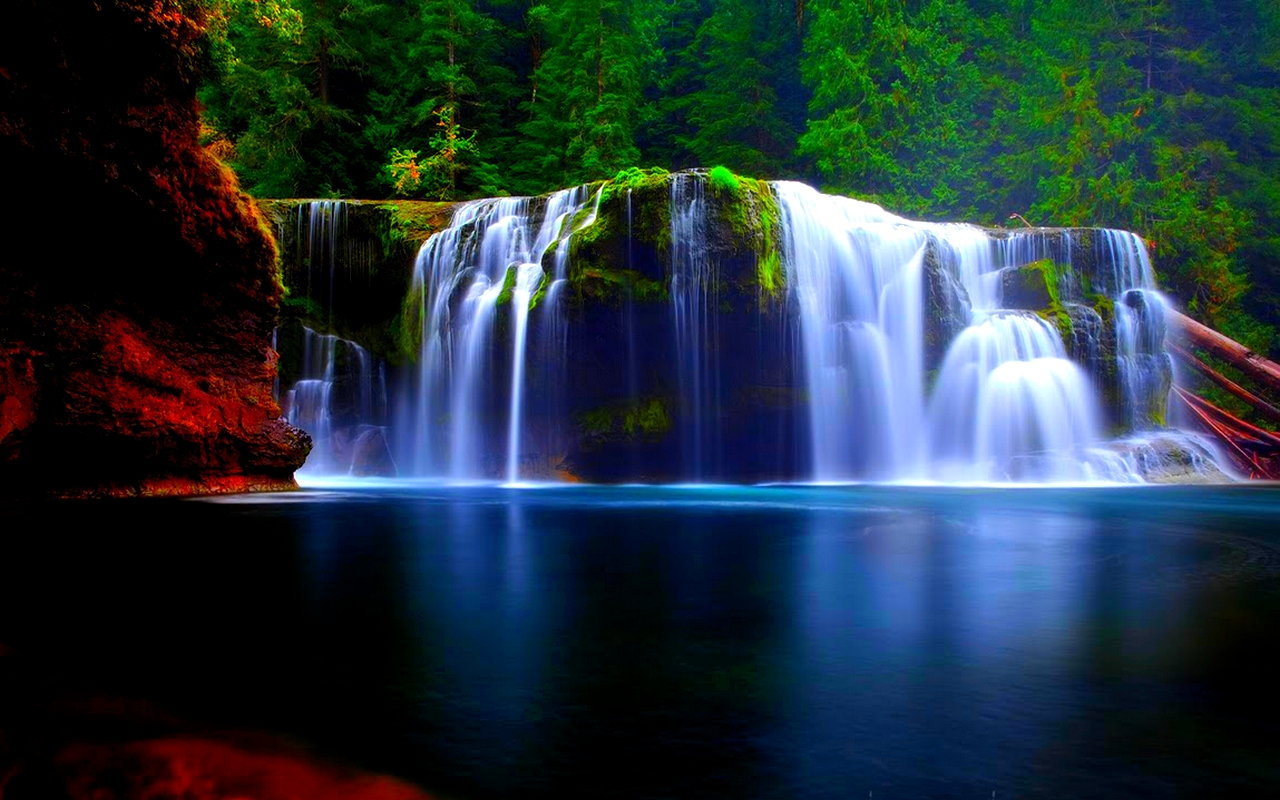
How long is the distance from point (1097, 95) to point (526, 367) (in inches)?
866

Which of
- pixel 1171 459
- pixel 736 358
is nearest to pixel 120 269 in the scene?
pixel 736 358

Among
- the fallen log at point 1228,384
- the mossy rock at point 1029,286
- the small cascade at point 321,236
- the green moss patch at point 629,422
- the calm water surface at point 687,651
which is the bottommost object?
the calm water surface at point 687,651

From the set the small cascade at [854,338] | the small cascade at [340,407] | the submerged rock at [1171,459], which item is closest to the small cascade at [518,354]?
the small cascade at [340,407]

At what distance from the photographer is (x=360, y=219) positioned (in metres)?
18.3

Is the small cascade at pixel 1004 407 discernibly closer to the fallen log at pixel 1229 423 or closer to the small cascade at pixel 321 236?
the fallen log at pixel 1229 423

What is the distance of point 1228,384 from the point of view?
1889 cm

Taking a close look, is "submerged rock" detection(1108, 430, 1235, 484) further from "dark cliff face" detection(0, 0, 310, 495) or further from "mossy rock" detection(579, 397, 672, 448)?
"dark cliff face" detection(0, 0, 310, 495)

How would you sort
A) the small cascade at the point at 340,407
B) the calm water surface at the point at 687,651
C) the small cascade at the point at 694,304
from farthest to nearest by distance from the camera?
the small cascade at the point at 340,407, the small cascade at the point at 694,304, the calm water surface at the point at 687,651

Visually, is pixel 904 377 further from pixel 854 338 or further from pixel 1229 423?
pixel 1229 423

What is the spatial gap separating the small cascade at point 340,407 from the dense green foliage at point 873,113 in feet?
24.2

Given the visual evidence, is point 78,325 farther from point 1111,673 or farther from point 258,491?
point 1111,673

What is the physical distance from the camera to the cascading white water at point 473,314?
15898 mm

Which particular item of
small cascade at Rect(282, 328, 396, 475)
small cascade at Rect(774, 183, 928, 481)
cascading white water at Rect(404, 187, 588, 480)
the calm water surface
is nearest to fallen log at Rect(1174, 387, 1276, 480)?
small cascade at Rect(774, 183, 928, 481)

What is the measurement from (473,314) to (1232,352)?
1668 centimetres
